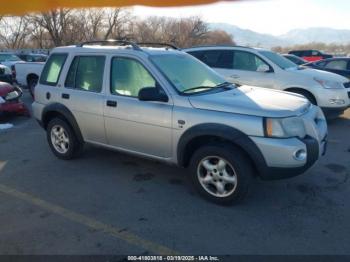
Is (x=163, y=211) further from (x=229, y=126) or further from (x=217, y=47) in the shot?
(x=217, y=47)

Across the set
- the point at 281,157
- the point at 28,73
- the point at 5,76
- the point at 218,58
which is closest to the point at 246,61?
the point at 218,58

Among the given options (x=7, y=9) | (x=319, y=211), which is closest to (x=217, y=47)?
(x=319, y=211)

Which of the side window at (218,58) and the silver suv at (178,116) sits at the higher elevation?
the side window at (218,58)

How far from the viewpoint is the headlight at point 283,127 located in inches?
139

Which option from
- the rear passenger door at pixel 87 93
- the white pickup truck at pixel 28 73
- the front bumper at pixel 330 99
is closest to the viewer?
the rear passenger door at pixel 87 93

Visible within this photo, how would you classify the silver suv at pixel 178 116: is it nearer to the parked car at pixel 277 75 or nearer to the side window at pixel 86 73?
the side window at pixel 86 73

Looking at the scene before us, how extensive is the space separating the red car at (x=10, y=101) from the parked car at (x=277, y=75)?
4.67m

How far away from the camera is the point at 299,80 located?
7.63 m

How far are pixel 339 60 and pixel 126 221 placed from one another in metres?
11.5

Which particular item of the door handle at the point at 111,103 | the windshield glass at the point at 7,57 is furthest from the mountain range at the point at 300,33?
the windshield glass at the point at 7,57

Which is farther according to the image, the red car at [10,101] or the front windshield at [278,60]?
the red car at [10,101]

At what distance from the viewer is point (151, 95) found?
4.02 metres

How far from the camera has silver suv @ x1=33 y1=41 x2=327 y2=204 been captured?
3592 mm

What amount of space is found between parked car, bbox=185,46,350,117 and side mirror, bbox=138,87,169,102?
427 cm
